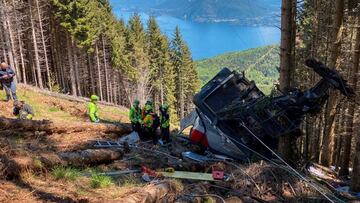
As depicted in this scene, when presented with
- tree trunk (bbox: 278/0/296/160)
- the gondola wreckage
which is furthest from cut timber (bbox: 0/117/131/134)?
tree trunk (bbox: 278/0/296/160)

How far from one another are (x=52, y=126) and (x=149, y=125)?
323 cm

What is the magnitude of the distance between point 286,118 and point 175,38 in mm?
54533

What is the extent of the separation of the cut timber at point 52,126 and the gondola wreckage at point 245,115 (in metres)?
1.60

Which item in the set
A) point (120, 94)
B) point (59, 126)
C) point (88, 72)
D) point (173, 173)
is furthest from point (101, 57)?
point (173, 173)

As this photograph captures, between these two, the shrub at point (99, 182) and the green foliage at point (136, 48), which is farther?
the green foliage at point (136, 48)

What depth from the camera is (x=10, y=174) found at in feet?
22.2

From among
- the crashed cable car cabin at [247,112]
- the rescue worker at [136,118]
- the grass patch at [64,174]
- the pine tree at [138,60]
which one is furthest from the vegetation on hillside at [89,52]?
the grass patch at [64,174]

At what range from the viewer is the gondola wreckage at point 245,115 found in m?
9.27

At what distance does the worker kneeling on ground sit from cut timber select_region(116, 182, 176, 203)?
222 inches

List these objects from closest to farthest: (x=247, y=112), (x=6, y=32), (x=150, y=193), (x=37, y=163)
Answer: (x=150, y=193), (x=37, y=163), (x=247, y=112), (x=6, y=32)

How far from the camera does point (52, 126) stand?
11.6 m

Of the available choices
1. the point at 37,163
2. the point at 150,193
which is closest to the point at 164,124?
the point at 37,163

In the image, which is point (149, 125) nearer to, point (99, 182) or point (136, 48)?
point (99, 182)

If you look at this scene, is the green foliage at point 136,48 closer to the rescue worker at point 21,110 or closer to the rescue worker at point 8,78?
the rescue worker at point 8,78
